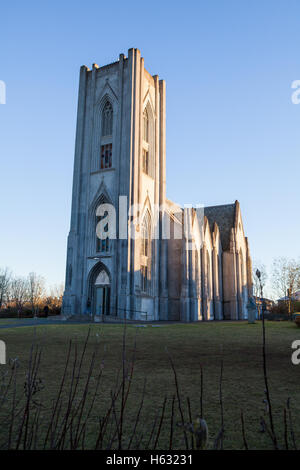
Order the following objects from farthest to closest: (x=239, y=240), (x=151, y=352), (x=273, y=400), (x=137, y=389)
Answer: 1. (x=239, y=240)
2. (x=151, y=352)
3. (x=137, y=389)
4. (x=273, y=400)

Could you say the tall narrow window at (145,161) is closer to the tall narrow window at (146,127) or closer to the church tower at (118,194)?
A: the church tower at (118,194)

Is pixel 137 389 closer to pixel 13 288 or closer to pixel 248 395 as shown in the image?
pixel 248 395

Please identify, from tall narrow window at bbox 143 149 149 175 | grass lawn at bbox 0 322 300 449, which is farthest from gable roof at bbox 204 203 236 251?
grass lawn at bbox 0 322 300 449

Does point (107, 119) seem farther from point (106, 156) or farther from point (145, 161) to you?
point (145, 161)

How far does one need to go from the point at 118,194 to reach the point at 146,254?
684cm

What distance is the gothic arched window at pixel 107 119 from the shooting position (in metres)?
41.2

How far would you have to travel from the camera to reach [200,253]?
4488cm

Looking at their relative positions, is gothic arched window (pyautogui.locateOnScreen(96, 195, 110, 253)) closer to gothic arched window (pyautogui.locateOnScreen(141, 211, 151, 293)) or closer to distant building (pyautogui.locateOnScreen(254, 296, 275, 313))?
gothic arched window (pyautogui.locateOnScreen(141, 211, 151, 293))

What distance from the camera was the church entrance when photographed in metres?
36.6

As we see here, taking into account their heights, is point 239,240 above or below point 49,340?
above

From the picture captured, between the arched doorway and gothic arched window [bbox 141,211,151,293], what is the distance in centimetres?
360

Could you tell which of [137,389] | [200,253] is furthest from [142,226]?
[137,389]
